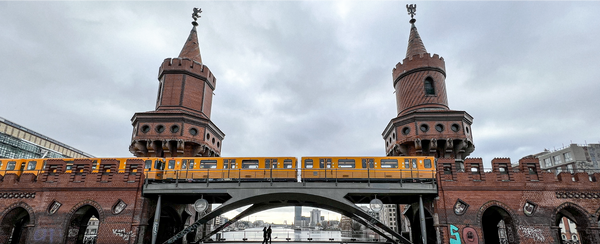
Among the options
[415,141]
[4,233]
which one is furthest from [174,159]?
[415,141]

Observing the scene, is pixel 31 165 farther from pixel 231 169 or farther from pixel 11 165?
pixel 231 169

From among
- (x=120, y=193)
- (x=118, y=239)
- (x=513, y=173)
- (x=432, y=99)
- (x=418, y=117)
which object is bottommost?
(x=118, y=239)

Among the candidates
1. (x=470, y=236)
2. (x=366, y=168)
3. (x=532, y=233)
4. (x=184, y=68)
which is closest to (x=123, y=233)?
(x=366, y=168)

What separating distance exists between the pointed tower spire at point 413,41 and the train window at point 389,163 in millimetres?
16628

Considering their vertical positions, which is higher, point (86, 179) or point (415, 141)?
point (415, 141)

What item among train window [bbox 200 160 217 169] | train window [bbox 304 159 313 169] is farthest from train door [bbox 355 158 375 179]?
train window [bbox 200 160 217 169]

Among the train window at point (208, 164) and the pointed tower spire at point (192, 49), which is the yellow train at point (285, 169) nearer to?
the train window at point (208, 164)

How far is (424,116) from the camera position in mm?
31438

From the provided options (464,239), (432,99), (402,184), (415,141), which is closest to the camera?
(464,239)

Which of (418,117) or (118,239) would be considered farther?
(418,117)

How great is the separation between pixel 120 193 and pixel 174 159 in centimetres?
436

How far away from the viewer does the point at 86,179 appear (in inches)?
973

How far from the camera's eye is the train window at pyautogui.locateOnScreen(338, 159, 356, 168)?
82.4 feet

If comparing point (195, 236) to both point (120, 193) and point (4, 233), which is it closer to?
point (120, 193)
